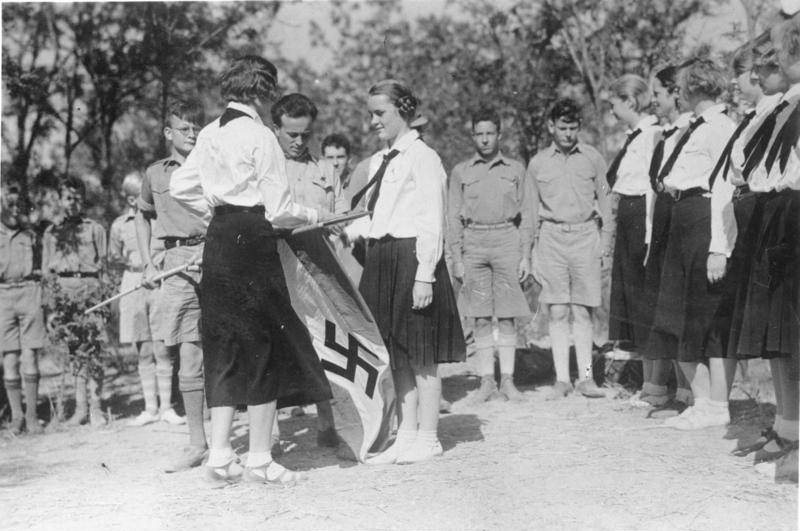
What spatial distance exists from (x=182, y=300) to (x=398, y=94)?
184 cm

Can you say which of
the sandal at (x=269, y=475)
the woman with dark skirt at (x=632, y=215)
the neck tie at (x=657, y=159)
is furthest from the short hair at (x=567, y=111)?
the sandal at (x=269, y=475)

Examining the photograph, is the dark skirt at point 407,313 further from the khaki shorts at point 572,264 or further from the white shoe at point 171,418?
the white shoe at point 171,418

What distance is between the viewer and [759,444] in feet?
15.2

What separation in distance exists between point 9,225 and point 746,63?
18.6ft

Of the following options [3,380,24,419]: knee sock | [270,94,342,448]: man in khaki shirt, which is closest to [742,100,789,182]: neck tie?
[270,94,342,448]: man in khaki shirt

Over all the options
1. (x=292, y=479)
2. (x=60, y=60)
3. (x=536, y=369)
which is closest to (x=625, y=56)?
(x=536, y=369)

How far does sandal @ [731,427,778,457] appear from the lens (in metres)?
4.50

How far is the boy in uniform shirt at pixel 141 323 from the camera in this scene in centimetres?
690

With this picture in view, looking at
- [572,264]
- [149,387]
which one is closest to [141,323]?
[149,387]

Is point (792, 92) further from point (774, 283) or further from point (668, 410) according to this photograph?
point (668, 410)

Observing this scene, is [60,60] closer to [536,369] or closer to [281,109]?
[281,109]

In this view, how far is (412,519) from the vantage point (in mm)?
3762

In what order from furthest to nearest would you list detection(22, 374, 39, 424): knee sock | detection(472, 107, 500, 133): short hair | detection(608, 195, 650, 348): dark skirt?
detection(472, 107, 500, 133): short hair, detection(22, 374, 39, 424): knee sock, detection(608, 195, 650, 348): dark skirt

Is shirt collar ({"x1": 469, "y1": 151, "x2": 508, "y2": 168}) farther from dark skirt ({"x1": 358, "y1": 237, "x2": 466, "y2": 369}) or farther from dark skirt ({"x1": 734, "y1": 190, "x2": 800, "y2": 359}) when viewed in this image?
dark skirt ({"x1": 734, "y1": 190, "x2": 800, "y2": 359})
